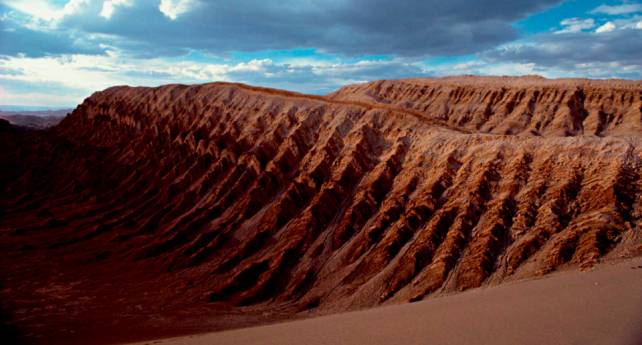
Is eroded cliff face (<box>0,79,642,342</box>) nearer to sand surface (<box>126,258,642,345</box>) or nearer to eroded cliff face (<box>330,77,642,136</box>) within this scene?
sand surface (<box>126,258,642,345</box>)

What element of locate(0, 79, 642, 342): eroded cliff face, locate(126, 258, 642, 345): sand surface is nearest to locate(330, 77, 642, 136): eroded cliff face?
locate(0, 79, 642, 342): eroded cliff face

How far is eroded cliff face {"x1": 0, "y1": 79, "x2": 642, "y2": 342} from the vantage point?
18.4 metres

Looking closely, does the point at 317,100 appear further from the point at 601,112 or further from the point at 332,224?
the point at 601,112

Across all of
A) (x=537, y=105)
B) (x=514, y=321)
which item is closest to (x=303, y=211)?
(x=514, y=321)

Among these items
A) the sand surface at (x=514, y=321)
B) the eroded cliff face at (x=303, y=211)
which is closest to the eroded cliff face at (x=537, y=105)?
the eroded cliff face at (x=303, y=211)

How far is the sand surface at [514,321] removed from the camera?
7.85 m

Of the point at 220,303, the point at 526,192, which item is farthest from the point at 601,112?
the point at 220,303

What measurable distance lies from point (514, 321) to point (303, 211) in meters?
17.6

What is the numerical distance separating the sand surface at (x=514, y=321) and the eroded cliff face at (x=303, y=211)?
18.4 feet

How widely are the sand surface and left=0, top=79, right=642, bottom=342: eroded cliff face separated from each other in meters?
5.62

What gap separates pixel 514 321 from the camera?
8859 mm

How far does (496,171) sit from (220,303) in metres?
14.6

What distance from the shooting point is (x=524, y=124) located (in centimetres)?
5888

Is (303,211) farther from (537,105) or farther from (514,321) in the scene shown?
(537,105)
